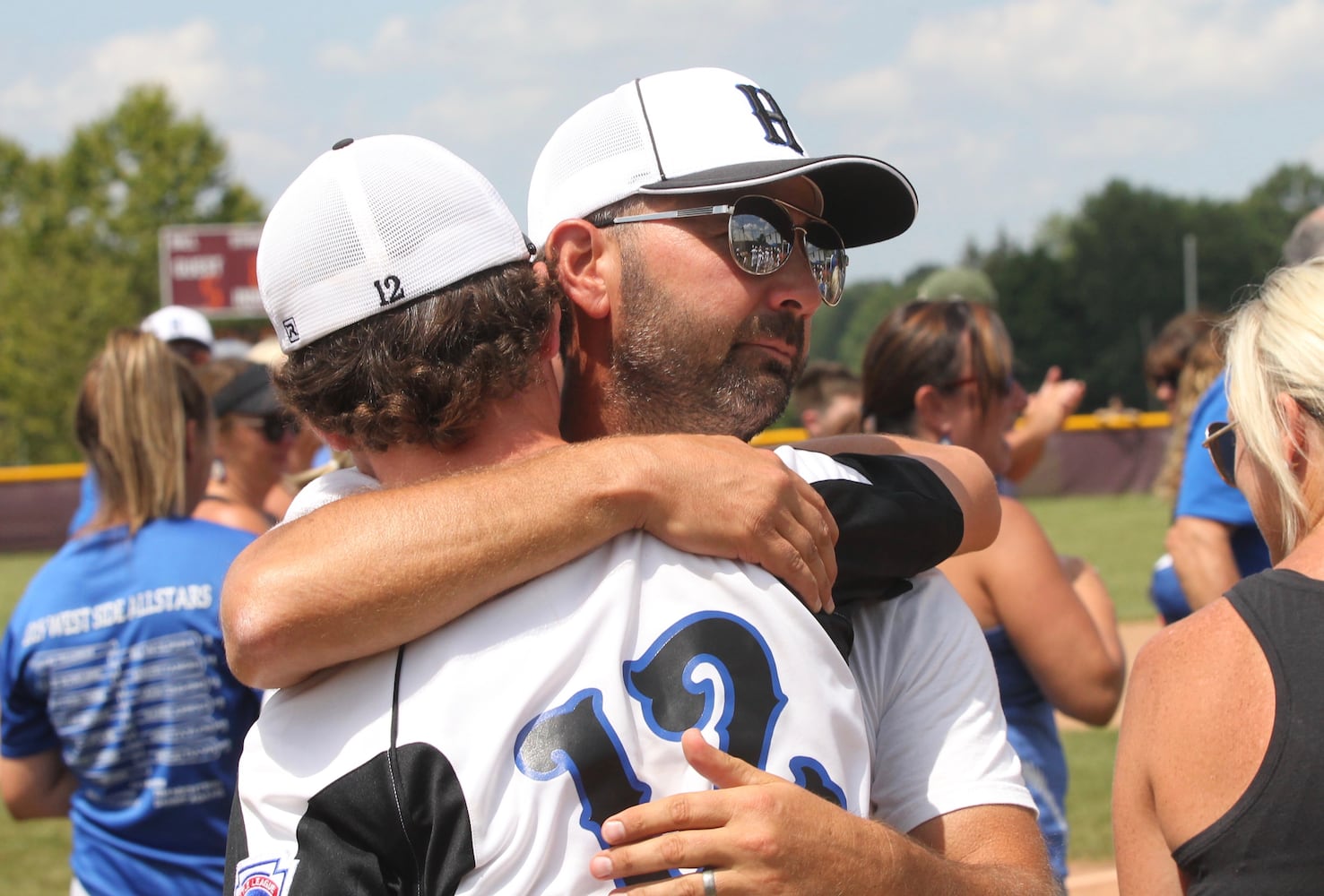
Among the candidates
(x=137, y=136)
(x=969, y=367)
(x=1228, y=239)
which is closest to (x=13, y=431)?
(x=137, y=136)

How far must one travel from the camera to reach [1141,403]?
5906 cm

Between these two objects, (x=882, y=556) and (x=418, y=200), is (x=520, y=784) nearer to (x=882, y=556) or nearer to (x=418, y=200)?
(x=882, y=556)

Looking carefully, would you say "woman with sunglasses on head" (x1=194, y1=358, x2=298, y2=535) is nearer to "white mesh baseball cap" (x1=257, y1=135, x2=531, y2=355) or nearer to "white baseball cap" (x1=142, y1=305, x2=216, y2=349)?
"white baseball cap" (x1=142, y1=305, x2=216, y2=349)

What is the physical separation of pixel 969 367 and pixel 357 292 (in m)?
2.26

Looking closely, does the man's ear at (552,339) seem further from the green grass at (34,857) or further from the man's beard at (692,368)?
the green grass at (34,857)

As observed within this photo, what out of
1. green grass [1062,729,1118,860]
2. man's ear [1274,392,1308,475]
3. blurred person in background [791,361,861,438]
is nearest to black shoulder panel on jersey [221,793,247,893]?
man's ear [1274,392,1308,475]

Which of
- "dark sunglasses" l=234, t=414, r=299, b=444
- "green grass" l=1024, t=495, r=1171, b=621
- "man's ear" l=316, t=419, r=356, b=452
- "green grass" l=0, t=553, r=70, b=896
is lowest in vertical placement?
"green grass" l=1024, t=495, r=1171, b=621

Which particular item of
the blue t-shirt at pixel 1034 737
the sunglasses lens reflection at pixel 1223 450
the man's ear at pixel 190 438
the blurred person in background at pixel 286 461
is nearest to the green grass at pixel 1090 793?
the blue t-shirt at pixel 1034 737

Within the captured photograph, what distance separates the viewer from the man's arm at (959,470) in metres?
1.90

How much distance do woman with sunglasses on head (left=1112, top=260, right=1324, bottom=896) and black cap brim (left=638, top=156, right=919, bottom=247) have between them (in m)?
0.66

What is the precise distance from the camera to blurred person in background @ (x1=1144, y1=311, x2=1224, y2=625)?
4.63 m

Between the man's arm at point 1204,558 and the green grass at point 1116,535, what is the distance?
8381mm

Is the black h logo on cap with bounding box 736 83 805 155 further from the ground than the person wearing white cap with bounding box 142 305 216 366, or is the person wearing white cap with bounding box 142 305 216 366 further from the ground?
the person wearing white cap with bounding box 142 305 216 366

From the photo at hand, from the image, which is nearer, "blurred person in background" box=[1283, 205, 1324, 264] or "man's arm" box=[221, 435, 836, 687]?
"man's arm" box=[221, 435, 836, 687]
